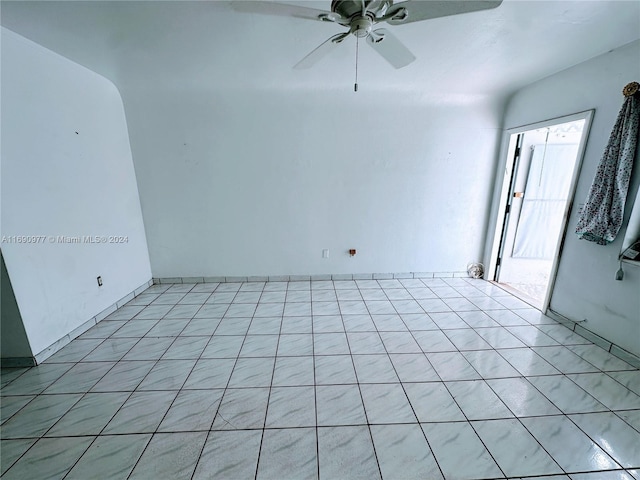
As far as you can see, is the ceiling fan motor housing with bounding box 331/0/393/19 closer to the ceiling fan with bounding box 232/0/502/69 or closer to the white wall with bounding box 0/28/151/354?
the ceiling fan with bounding box 232/0/502/69

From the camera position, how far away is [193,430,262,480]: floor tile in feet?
3.99

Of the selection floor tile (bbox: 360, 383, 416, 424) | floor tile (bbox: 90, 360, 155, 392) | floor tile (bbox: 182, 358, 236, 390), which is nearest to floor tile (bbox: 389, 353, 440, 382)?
floor tile (bbox: 360, 383, 416, 424)

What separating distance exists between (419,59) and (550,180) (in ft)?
8.86

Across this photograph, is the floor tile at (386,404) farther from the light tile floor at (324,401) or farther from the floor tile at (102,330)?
the floor tile at (102,330)

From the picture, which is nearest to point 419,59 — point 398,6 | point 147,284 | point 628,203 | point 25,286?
point 398,6

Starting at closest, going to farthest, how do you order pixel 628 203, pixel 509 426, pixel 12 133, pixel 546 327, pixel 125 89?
pixel 509 426 → pixel 12 133 → pixel 628 203 → pixel 546 327 → pixel 125 89

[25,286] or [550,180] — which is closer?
[25,286]

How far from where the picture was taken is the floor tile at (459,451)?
1215mm

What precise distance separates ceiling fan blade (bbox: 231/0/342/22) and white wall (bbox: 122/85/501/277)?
1.61 metres

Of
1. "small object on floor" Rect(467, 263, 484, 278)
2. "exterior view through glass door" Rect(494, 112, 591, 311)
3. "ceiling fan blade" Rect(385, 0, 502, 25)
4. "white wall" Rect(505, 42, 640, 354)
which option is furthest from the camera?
"small object on floor" Rect(467, 263, 484, 278)

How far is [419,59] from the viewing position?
7.07 ft

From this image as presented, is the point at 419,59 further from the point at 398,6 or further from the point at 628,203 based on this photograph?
the point at 628,203

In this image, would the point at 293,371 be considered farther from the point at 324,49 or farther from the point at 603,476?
the point at 324,49

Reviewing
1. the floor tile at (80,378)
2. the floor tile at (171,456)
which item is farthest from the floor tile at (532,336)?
the floor tile at (80,378)
